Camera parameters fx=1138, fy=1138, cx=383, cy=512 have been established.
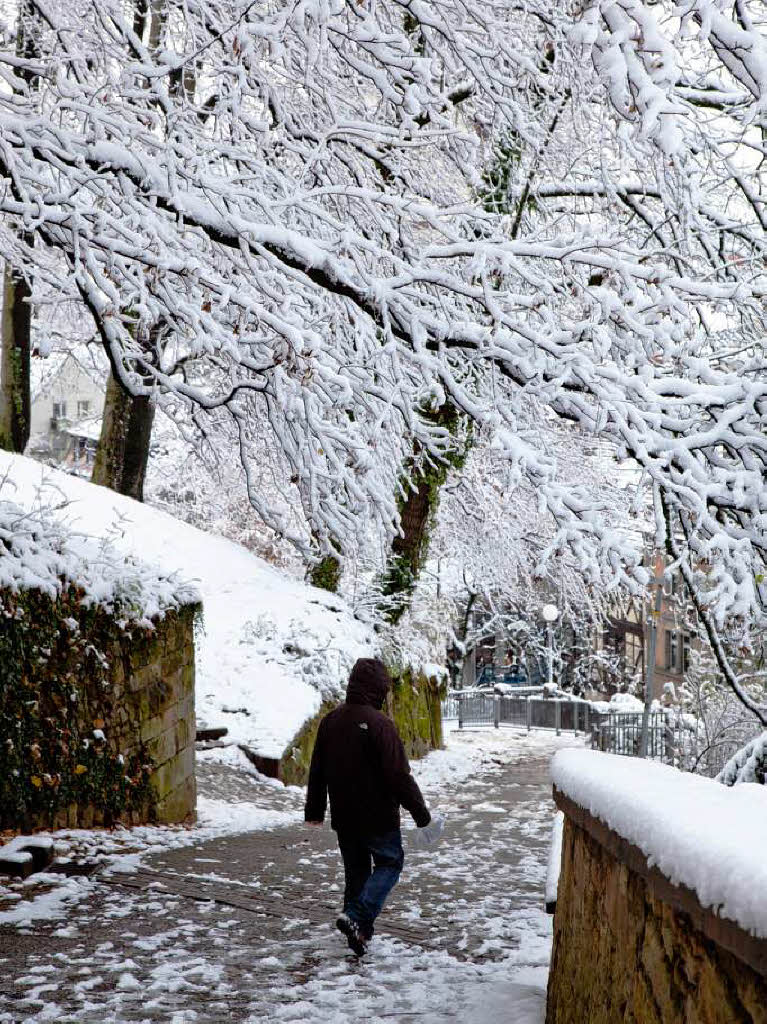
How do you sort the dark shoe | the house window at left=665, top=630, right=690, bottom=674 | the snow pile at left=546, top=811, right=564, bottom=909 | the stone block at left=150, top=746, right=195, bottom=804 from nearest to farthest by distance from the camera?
the snow pile at left=546, top=811, right=564, bottom=909 → the dark shoe → the stone block at left=150, top=746, right=195, bottom=804 → the house window at left=665, top=630, right=690, bottom=674

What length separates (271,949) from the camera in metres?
5.63

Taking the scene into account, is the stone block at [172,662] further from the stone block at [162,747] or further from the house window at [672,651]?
the house window at [672,651]

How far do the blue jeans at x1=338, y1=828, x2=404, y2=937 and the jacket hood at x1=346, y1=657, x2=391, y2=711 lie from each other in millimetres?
682

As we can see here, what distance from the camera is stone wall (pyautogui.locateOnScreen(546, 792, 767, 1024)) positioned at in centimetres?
213

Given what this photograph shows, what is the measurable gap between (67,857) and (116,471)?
12.0 metres

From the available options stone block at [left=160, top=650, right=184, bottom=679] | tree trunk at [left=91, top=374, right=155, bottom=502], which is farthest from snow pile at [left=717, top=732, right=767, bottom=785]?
tree trunk at [left=91, top=374, right=155, bottom=502]

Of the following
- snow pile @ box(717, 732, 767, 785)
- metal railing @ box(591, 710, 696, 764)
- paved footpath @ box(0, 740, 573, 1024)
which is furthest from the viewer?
metal railing @ box(591, 710, 696, 764)

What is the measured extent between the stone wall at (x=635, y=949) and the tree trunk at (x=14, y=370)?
14.1 meters

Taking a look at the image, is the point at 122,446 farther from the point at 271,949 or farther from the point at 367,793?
the point at 271,949

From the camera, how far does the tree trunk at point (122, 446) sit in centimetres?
1833

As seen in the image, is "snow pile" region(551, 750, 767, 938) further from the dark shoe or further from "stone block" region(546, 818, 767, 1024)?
the dark shoe

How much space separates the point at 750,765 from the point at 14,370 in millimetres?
12406

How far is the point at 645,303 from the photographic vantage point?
6391 millimetres

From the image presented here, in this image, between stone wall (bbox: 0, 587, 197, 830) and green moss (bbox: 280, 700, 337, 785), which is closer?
stone wall (bbox: 0, 587, 197, 830)
